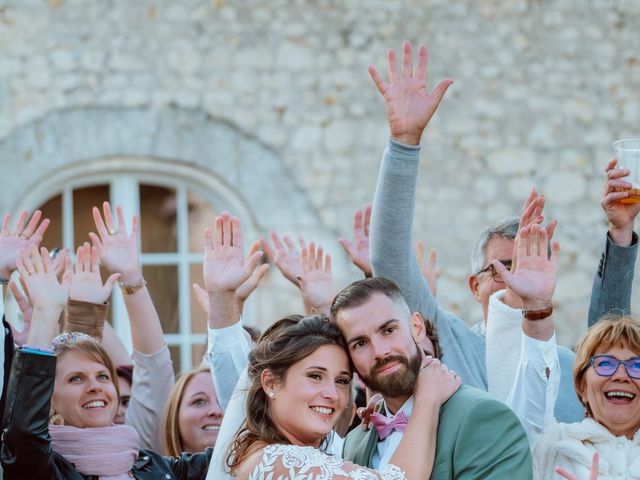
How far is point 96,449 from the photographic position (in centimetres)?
370

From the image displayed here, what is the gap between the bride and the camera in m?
3.01

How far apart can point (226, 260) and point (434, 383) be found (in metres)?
1.05

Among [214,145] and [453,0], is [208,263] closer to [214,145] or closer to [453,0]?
[214,145]

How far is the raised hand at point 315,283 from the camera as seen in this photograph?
4.18 metres

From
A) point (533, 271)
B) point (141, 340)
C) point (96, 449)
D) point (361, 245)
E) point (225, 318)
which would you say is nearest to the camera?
point (533, 271)

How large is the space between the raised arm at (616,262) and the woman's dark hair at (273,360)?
3.97 feet

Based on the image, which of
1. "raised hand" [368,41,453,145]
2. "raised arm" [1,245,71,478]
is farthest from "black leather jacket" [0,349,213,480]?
"raised hand" [368,41,453,145]

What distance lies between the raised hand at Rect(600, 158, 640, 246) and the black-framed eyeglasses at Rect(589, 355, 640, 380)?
663 millimetres

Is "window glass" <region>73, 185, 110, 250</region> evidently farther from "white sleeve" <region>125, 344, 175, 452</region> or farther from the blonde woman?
the blonde woman

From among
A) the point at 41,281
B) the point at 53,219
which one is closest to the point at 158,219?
the point at 53,219

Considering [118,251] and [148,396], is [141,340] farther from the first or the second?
[118,251]

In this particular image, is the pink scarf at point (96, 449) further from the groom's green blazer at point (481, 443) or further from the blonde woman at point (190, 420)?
the groom's green blazer at point (481, 443)

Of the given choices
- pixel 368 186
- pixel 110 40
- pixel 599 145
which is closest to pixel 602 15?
pixel 599 145

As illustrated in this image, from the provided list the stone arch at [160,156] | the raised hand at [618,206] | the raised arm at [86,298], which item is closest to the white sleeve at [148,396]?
the raised arm at [86,298]
